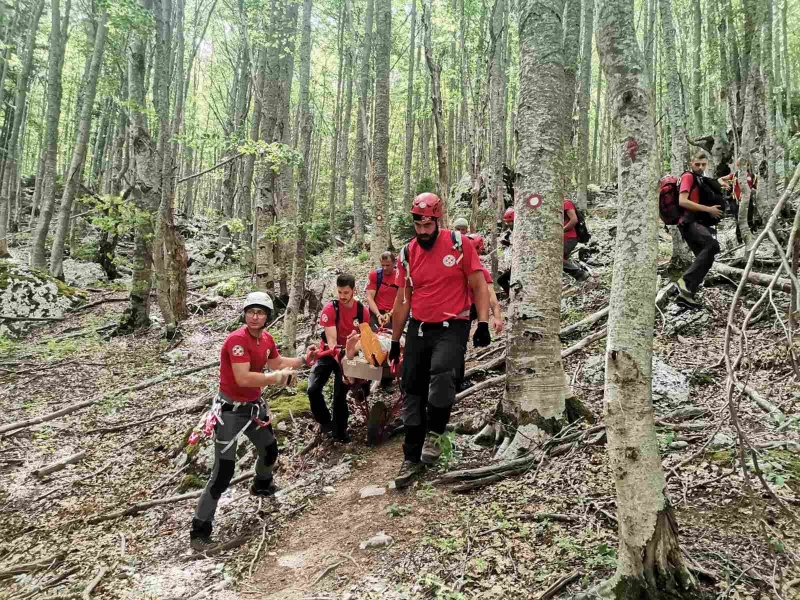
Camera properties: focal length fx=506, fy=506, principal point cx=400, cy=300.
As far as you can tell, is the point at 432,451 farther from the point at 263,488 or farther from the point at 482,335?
the point at 263,488

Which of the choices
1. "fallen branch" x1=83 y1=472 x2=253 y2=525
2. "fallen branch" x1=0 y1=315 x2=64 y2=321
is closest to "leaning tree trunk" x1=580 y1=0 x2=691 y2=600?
"fallen branch" x1=83 y1=472 x2=253 y2=525

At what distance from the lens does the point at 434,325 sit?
4.35 meters

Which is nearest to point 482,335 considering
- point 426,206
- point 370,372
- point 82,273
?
point 426,206

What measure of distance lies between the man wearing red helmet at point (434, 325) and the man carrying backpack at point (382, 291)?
2.14 meters

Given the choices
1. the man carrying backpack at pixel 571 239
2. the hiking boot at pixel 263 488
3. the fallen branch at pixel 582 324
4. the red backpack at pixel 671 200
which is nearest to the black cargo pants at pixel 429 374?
the hiking boot at pixel 263 488

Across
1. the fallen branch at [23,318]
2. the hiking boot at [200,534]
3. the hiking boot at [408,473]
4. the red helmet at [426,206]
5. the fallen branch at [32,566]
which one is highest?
the red helmet at [426,206]

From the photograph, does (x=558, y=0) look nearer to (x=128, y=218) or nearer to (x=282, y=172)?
(x=282, y=172)

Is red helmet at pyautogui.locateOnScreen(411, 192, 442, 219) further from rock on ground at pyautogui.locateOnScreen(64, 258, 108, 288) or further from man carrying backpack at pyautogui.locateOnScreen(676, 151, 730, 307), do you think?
rock on ground at pyautogui.locateOnScreen(64, 258, 108, 288)

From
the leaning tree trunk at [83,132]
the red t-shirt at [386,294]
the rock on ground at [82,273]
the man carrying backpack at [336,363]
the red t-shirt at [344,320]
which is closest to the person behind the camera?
the man carrying backpack at [336,363]

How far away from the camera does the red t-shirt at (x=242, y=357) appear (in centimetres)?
422

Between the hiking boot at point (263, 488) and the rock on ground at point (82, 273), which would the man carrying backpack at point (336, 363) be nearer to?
the hiking boot at point (263, 488)

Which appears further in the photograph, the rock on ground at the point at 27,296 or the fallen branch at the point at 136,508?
the rock on ground at the point at 27,296

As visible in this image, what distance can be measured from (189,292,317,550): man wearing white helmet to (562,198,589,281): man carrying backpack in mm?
4421

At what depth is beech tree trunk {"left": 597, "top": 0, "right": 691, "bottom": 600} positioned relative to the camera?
2.28 meters
